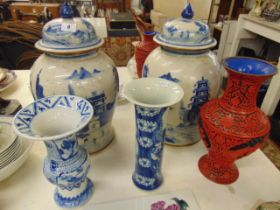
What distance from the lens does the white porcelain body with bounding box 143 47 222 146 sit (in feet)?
1.71

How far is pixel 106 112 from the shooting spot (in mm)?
556

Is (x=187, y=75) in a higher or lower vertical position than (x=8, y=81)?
higher

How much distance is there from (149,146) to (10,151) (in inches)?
12.1

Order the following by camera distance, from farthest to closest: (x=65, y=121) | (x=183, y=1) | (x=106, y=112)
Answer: (x=183, y=1)
(x=106, y=112)
(x=65, y=121)

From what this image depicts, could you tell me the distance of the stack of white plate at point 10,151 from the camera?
0.48 meters

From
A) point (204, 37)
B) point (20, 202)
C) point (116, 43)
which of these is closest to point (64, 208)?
point (20, 202)

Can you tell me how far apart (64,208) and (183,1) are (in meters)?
2.51

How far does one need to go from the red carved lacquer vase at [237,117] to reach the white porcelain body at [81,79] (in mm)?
228

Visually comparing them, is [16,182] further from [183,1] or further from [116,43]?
[183,1]

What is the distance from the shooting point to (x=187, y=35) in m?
0.51

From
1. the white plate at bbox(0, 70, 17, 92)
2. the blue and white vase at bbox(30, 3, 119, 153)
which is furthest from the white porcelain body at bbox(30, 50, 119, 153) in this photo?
the white plate at bbox(0, 70, 17, 92)

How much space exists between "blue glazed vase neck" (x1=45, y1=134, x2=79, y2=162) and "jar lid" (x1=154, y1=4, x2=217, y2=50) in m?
0.30

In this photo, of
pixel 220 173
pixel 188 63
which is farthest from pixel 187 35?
pixel 220 173

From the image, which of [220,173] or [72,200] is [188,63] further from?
[72,200]
